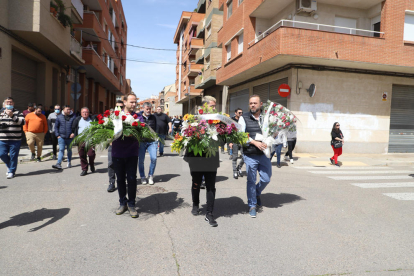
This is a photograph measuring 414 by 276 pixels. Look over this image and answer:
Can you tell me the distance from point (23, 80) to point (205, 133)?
14596mm

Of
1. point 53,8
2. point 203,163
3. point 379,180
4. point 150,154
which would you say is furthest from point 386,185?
point 53,8

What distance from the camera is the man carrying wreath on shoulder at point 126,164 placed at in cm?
469

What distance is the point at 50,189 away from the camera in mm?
6340

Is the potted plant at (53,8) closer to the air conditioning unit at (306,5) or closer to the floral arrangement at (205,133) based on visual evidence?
the air conditioning unit at (306,5)

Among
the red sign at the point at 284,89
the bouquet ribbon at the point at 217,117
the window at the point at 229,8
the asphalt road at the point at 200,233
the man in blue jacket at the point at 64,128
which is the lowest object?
the asphalt road at the point at 200,233

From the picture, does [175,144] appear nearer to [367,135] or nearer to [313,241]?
[313,241]

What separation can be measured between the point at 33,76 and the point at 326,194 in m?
16.2

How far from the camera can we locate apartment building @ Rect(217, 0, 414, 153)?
44.4 feet

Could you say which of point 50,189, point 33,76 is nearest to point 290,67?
point 50,189

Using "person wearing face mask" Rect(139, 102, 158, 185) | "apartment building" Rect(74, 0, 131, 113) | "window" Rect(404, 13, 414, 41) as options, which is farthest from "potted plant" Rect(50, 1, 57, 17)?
"window" Rect(404, 13, 414, 41)

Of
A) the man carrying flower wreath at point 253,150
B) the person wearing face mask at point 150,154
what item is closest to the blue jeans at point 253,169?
the man carrying flower wreath at point 253,150

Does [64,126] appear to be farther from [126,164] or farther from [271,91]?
[271,91]

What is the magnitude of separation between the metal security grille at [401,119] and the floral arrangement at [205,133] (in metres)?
15.0

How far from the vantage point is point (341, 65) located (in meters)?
14.6
